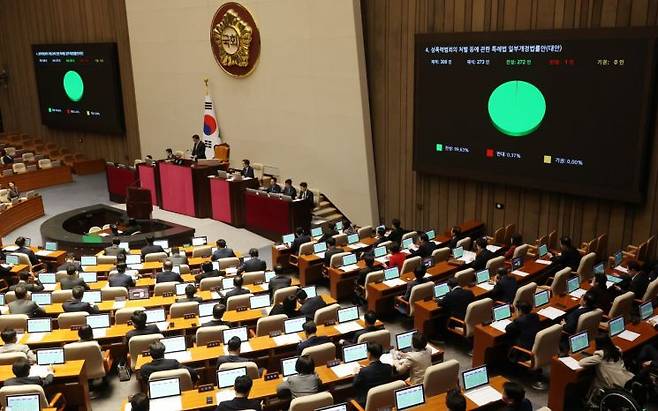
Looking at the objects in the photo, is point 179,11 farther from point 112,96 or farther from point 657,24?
point 657,24

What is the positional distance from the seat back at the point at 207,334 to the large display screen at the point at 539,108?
6.93 metres

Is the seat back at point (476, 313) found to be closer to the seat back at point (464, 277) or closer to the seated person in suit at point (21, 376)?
the seat back at point (464, 277)

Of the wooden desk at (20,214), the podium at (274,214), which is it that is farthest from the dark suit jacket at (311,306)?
the wooden desk at (20,214)

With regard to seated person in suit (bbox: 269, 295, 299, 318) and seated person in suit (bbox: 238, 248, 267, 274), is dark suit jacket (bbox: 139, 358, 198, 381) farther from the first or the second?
seated person in suit (bbox: 238, 248, 267, 274)

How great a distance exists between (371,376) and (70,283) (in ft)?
18.7

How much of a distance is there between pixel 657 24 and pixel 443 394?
24.2 ft

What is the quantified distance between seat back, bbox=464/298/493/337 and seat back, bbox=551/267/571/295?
51.0 inches

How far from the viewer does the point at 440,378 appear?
6.64 metres

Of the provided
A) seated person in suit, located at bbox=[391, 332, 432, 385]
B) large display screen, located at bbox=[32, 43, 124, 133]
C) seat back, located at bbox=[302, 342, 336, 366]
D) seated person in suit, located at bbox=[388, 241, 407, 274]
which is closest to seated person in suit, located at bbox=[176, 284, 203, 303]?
seat back, located at bbox=[302, 342, 336, 366]

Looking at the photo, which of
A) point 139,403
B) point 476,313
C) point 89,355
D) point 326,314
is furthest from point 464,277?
point 139,403

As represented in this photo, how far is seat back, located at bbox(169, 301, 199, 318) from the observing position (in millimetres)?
8719

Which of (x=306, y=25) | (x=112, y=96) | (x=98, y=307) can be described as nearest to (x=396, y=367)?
(x=98, y=307)

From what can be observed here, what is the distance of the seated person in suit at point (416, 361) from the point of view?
692 cm

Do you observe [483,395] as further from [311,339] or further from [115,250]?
[115,250]
